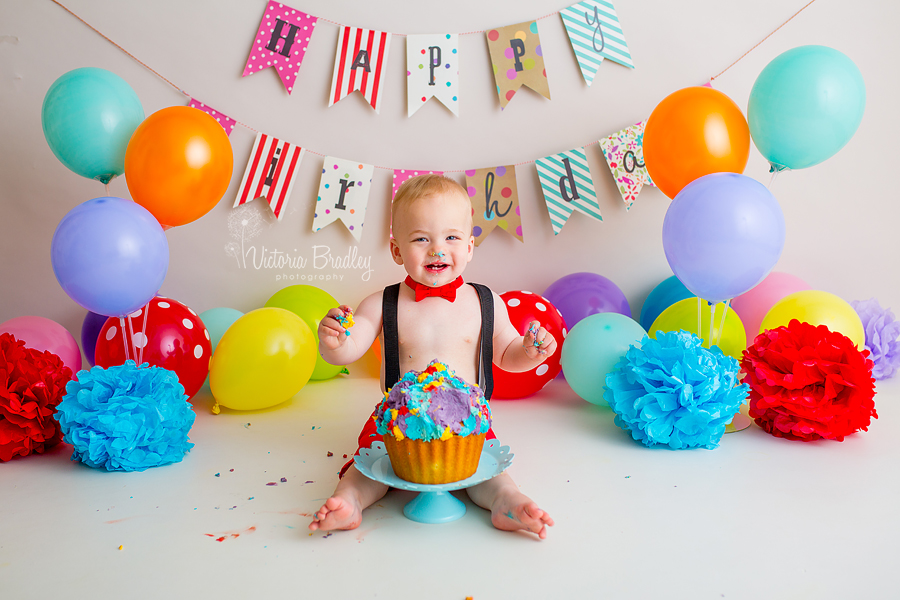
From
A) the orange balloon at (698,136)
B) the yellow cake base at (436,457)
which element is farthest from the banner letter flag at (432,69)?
the yellow cake base at (436,457)

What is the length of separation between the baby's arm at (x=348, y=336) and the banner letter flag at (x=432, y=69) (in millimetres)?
1353

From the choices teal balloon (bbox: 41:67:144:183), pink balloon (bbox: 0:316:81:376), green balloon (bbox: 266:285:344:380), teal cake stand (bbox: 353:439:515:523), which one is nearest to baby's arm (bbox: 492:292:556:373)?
teal cake stand (bbox: 353:439:515:523)

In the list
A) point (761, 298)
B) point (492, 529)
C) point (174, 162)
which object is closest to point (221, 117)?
point (174, 162)

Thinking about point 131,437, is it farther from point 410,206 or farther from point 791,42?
point 791,42

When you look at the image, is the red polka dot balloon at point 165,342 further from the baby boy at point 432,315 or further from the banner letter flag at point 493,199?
the banner letter flag at point 493,199

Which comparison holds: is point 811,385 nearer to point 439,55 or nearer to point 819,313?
point 819,313

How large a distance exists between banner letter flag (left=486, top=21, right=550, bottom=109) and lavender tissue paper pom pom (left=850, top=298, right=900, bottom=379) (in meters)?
1.62

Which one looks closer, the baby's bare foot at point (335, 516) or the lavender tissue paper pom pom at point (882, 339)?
the baby's bare foot at point (335, 516)

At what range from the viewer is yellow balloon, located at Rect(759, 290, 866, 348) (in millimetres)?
2188

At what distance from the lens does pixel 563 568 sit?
3.99 feet

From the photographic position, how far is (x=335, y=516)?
1.33m

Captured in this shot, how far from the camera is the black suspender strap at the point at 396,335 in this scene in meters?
1.73

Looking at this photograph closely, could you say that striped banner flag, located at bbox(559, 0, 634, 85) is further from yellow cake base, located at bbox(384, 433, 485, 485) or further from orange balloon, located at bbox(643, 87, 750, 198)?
yellow cake base, located at bbox(384, 433, 485, 485)

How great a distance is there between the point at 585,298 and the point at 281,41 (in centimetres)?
170
